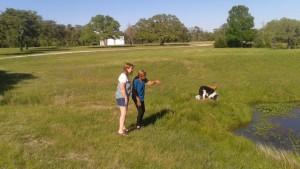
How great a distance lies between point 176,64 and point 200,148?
2594 cm

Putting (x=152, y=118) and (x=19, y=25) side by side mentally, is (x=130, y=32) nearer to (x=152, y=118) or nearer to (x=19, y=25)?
(x=19, y=25)

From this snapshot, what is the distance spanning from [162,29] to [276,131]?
94.6m

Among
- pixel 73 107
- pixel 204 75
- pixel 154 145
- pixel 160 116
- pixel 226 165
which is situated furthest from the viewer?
pixel 204 75

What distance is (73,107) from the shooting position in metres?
13.9

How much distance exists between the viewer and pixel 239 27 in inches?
3241

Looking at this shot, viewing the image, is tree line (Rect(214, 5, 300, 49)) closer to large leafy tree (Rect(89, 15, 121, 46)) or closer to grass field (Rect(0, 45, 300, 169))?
large leafy tree (Rect(89, 15, 121, 46))

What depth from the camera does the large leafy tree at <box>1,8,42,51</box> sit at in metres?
71.9

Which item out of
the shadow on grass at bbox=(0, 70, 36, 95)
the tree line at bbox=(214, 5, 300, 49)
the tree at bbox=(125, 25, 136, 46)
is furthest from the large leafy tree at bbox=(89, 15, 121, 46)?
the shadow on grass at bbox=(0, 70, 36, 95)

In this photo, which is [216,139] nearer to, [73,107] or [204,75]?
[73,107]

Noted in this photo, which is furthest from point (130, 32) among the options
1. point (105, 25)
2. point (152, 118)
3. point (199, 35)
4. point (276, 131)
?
point (276, 131)

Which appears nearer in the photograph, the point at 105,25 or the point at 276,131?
the point at 276,131

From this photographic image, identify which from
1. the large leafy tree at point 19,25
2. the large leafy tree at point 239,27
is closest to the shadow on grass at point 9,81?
the large leafy tree at point 19,25

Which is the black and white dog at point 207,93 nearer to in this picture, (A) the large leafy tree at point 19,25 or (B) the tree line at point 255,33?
(B) the tree line at point 255,33

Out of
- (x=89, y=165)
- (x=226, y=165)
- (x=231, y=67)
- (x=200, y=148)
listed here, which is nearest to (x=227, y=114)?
(x=200, y=148)
